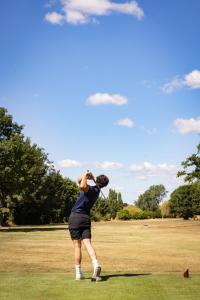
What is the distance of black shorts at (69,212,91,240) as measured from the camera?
1072 centimetres

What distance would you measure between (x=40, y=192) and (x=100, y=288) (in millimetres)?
79895

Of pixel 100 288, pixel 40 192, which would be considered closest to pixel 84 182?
pixel 100 288

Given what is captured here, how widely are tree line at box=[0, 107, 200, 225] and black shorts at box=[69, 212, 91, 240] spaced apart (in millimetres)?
21057

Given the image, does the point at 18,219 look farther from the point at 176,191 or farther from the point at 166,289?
the point at 166,289

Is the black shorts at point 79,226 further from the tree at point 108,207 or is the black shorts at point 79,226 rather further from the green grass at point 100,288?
the tree at point 108,207

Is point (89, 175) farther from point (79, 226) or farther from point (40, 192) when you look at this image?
point (40, 192)

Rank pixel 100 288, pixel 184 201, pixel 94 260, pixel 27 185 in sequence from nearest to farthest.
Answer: pixel 100 288 → pixel 94 260 → pixel 27 185 → pixel 184 201

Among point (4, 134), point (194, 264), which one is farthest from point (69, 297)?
point (4, 134)

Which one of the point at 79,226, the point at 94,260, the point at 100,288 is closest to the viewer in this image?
the point at 100,288

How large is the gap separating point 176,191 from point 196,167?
5573 centimetres

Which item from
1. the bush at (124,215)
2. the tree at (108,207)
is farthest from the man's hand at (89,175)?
the bush at (124,215)

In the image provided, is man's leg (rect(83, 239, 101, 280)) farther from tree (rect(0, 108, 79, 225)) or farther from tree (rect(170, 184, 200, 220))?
tree (rect(170, 184, 200, 220))

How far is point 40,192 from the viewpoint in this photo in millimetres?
88062

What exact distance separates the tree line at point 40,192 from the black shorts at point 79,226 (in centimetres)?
2106
